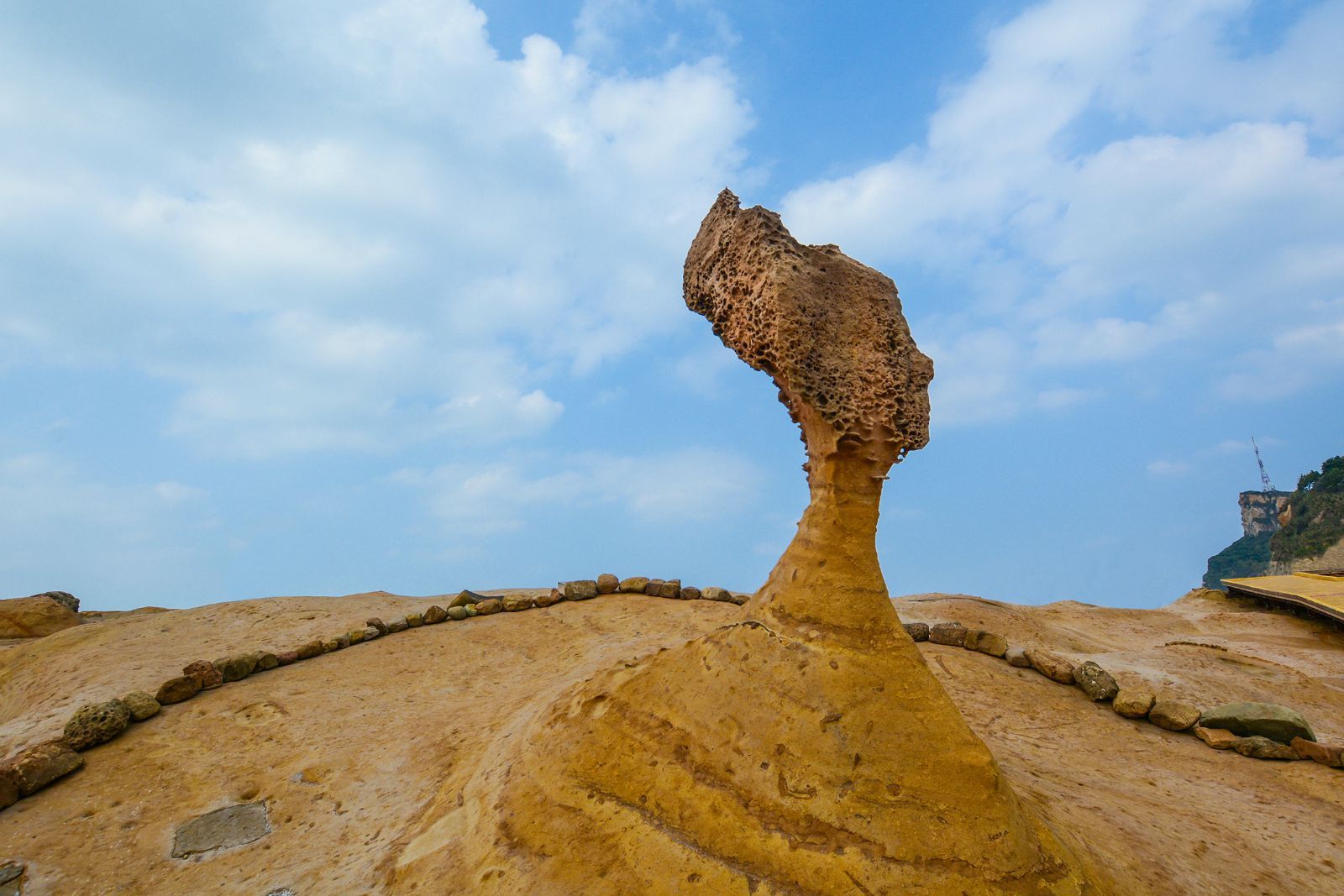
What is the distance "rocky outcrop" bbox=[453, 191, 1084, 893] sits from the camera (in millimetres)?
2920

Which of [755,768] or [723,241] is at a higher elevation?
[723,241]

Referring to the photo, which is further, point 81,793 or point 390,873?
point 81,793

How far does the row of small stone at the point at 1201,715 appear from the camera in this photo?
5.58m

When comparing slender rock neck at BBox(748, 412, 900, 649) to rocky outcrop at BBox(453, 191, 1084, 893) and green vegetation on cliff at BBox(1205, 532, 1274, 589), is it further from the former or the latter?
green vegetation on cliff at BBox(1205, 532, 1274, 589)

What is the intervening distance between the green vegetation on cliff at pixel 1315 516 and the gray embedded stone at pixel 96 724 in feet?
101

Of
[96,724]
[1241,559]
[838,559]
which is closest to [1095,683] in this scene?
[838,559]

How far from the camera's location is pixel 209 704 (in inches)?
236

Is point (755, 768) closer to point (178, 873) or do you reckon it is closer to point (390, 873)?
point (390, 873)

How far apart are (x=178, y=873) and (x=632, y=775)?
280 cm

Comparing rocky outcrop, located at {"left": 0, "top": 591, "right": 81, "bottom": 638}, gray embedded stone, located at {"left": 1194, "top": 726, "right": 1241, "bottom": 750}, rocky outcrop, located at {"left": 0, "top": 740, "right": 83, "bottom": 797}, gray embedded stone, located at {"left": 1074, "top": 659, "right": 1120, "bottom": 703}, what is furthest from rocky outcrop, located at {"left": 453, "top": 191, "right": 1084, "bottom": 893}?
rocky outcrop, located at {"left": 0, "top": 591, "right": 81, "bottom": 638}

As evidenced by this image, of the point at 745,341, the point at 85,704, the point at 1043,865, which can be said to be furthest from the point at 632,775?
the point at 85,704

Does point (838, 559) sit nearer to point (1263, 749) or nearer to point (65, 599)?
point (1263, 749)

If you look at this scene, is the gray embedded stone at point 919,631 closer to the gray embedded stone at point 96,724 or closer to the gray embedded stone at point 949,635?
the gray embedded stone at point 949,635

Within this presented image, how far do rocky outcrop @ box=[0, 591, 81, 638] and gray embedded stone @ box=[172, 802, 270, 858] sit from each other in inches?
369
